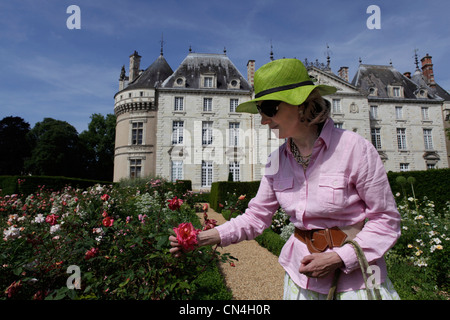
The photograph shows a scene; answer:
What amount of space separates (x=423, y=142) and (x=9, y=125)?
141 ft

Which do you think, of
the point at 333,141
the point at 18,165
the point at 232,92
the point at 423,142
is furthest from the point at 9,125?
the point at 423,142

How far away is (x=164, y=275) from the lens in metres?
1.99

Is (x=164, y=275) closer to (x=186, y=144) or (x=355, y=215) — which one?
(x=355, y=215)

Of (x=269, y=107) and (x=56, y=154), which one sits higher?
(x=56, y=154)

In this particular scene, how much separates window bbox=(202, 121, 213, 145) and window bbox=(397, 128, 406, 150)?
16210 millimetres

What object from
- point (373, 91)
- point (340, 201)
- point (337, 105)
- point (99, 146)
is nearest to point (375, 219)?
point (340, 201)

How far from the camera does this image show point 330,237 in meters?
1.04

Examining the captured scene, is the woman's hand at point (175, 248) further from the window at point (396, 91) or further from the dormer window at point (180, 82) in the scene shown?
the window at point (396, 91)

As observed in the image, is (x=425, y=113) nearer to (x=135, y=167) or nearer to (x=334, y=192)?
(x=135, y=167)

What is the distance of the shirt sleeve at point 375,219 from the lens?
3.15 ft

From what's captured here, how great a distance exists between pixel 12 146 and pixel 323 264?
1466 inches

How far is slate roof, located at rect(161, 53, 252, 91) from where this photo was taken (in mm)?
21375

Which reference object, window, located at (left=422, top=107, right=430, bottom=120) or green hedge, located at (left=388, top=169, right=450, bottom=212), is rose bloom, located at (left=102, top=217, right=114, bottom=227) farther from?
window, located at (left=422, top=107, right=430, bottom=120)

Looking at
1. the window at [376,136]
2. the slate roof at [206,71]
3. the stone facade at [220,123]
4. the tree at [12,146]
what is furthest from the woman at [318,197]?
the tree at [12,146]
